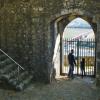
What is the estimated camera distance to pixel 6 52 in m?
16.8

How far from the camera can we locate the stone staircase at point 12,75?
14336 millimetres

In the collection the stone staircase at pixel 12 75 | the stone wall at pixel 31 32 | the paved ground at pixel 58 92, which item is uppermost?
the stone wall at pixel 31 32

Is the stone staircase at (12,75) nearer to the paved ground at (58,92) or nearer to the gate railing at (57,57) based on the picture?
the paved ground at (58,92)

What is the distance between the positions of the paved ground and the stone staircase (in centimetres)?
29

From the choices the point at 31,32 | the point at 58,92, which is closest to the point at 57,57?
the point at 31,32

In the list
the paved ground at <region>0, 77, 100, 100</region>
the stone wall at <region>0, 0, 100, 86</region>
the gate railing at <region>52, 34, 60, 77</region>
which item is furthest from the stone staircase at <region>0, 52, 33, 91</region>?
the gate railing at <region>52, 34, 60, 77</region>

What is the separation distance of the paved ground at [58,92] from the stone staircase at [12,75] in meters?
0.29

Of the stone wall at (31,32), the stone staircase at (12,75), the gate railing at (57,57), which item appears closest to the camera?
the stone staircase at (12,75)

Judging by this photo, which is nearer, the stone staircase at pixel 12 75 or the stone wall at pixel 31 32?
the stone staircase at pixel 12 75

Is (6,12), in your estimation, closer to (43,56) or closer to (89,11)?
(43,56)

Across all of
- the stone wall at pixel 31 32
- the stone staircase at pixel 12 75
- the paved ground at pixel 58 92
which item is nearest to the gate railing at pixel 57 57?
Answer: the stone wall at pixel 31 32

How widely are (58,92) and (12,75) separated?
2167mm

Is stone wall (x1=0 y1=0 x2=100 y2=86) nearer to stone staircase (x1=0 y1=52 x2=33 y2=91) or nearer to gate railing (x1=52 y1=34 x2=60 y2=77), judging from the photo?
stone staircase (x1=0 y1=52 x2=33 y2=91)

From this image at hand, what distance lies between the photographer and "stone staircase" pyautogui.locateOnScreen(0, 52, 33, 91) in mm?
14336
